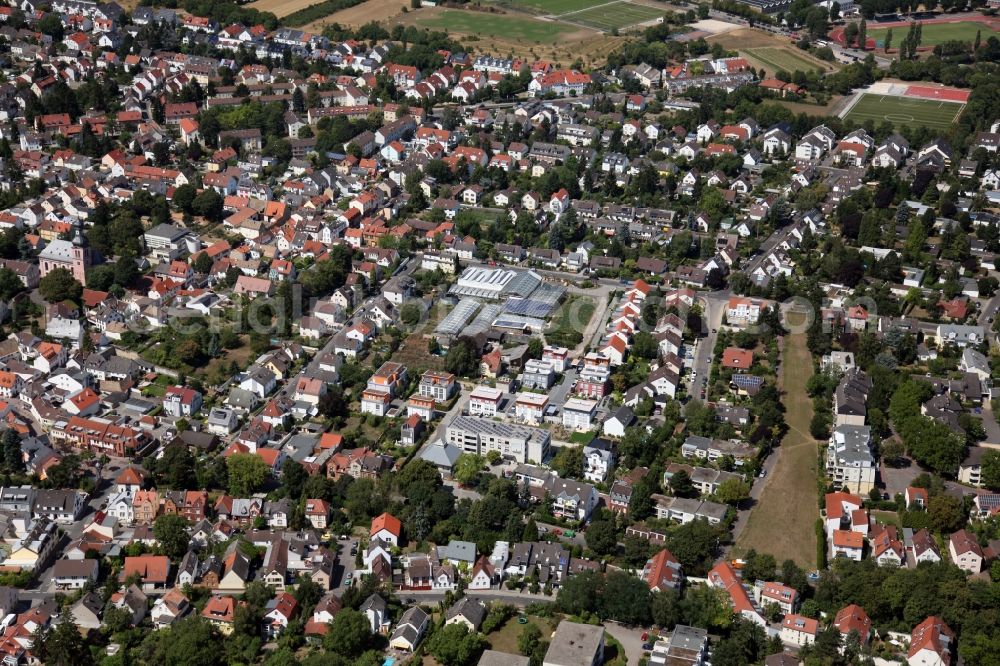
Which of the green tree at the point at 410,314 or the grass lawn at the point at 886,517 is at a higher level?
the green tree at the point at 410,314

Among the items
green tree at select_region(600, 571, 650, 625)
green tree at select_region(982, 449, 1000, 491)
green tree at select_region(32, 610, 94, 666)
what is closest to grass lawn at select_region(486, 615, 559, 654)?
green tree at select_region(600, 571, 650, 625)

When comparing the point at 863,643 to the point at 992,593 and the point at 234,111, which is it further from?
the point at 234,111

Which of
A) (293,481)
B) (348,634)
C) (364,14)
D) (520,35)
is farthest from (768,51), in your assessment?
(348,634)

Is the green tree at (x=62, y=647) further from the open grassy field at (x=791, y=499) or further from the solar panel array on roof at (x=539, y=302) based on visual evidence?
the solar panel array on roof at (x=539, y=302)

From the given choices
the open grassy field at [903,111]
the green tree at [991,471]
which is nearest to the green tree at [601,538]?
the green tree at [991,471]

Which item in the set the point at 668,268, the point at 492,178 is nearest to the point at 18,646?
the point at 668,268

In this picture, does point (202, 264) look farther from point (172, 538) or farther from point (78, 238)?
point (172, 538)

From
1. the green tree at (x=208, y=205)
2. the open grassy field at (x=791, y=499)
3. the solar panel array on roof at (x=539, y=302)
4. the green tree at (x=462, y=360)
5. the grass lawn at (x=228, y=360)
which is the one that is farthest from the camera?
the green tree at (x=208, y=205)
